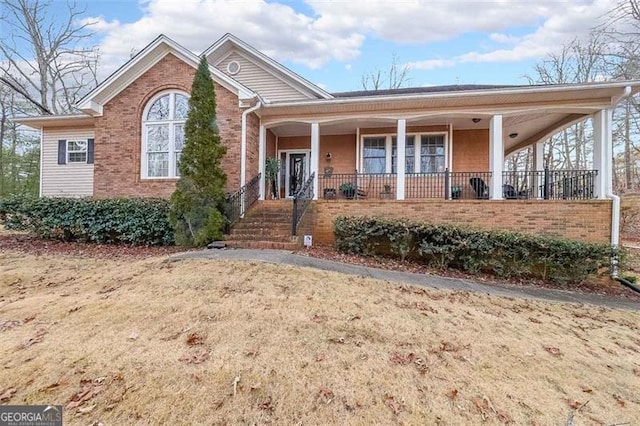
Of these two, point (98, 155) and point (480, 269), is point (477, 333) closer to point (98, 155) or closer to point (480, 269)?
point (480, 269)

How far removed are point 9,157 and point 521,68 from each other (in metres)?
33.8

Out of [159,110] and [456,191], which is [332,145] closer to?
[456,191]

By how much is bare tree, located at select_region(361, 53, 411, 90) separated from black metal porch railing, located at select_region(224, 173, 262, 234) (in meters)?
22.0

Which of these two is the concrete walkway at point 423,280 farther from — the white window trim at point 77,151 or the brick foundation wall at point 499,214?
the white window trim at point 77,151

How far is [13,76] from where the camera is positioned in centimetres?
2156

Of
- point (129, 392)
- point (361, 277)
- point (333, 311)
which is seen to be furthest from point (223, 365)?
point (361, 277)

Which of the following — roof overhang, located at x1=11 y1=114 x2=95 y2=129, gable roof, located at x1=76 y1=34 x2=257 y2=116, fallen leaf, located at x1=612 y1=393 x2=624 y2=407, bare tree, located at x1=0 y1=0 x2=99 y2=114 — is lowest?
fallen leaf, located at x1=612 y1=393 x2=624 y2=407

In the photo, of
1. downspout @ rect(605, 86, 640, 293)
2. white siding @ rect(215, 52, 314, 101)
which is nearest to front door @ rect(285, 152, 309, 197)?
white siding @ rect(215, 52, 314, 101)

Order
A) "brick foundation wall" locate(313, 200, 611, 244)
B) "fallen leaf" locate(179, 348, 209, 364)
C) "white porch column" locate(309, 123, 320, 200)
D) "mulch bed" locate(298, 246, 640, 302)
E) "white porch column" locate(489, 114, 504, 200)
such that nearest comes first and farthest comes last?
"fallen leaf" locate(179, 348, 209, 364)
"mulch bed" locate(298, 246, 640, 302)
"brick foundation wall" locate(313, 200, 611, 244)
"white porch column" locate(489, 114, 504, 200)
"white porch column" locate(309, 123, 320, 200)

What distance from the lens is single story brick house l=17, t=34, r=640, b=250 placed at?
886cm

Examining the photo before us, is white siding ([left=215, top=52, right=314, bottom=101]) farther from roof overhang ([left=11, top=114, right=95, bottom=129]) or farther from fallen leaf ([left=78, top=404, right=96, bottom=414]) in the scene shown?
fallen leaf ([left=78, top=404, right=96, bottom=414])

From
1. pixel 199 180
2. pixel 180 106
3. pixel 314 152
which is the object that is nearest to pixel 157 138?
pixel 180 106

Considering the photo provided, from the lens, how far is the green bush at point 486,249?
23.1 ft

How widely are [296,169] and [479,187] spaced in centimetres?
673
